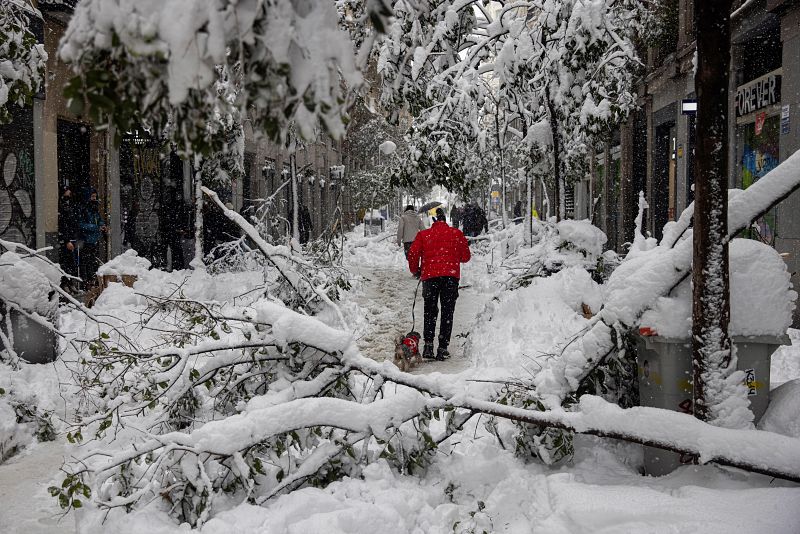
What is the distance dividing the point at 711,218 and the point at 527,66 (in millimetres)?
7607

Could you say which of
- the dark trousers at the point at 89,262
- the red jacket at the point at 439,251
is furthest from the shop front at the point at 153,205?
the red jacket at the point at 439,251

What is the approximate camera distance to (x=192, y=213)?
1753 cm

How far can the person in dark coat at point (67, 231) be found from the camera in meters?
13.2

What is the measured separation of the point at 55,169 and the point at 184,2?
1333 centimetres

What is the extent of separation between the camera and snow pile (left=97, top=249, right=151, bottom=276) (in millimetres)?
12306

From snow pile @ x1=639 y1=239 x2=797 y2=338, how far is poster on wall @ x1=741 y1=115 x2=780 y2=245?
22.4 ft

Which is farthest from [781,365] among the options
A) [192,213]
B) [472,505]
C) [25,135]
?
[192,213]

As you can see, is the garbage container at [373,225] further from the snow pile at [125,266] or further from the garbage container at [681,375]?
the garbage container at [681,375]


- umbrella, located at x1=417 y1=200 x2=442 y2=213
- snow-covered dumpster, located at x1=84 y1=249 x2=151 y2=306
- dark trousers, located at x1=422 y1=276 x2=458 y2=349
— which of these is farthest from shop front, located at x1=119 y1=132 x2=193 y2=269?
dark trousers, located at x1=422 y1=276 x2=458 y2=349

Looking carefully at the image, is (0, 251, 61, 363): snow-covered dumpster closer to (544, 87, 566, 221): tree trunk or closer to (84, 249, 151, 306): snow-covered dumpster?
(84, 249, 151, 306): snow-covered dumpster

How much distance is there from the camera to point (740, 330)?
3947 millimetres

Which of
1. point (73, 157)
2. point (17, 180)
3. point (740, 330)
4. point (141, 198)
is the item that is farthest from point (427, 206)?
point (740, 330)

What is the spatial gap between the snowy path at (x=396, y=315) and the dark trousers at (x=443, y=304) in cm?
34

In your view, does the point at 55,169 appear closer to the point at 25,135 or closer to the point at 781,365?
the point at 25,135
